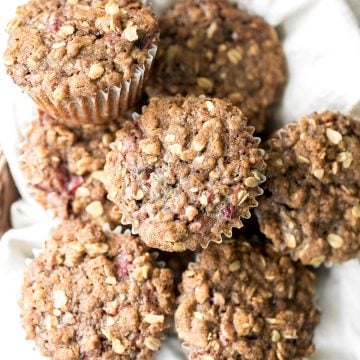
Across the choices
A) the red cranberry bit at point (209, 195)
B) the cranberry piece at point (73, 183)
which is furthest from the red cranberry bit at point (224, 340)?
the cranberry piece at point (73, 183)

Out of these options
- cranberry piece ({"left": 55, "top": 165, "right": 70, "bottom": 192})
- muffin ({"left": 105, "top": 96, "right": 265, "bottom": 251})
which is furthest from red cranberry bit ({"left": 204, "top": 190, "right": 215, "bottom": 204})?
cranberry piece ({"left": 55, "top": 165, "right": 70, "bottom": 192})

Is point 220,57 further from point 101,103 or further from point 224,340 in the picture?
point 224,340

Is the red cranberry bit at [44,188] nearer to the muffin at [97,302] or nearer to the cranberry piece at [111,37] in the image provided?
the muffin at [97,302]

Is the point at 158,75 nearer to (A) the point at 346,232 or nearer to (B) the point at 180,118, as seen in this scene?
(B) the point at 180,118

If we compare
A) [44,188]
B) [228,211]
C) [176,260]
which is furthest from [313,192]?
[44,188]

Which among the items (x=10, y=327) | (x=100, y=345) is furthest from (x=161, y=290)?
(x=10, y=327)

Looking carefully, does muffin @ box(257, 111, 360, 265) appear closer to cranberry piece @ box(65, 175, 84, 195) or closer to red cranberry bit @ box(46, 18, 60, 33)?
cranberry piece @ box(65, 175, 84, 195)
